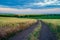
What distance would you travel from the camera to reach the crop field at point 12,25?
95cm

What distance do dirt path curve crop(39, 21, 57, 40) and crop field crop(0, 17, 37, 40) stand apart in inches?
4.0

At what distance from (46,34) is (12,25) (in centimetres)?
32

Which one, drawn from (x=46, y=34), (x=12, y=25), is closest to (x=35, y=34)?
(x=46, y=34)

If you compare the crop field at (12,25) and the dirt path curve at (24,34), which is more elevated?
the crop field at (12,25)

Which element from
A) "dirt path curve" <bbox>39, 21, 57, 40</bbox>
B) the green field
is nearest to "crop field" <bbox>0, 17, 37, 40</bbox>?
the green field

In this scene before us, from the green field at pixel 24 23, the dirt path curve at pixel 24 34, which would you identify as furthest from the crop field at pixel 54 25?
the dirt path curve at pixel 24 34

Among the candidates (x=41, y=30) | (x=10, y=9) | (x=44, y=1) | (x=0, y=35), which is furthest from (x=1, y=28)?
(x=44, y=1)

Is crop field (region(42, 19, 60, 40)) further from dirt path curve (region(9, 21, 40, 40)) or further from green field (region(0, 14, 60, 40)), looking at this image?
dirt path curve (region(9, 21, 40, 40))

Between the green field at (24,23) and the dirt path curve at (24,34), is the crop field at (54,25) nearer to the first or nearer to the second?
the green field at (24,23)

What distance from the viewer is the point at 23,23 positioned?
97 centimetres

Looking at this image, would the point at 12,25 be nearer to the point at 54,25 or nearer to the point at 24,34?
the point at 24,34

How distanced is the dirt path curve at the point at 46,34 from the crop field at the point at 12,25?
100 millimetres

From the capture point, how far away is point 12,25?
962mm

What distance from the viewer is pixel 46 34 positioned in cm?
95
